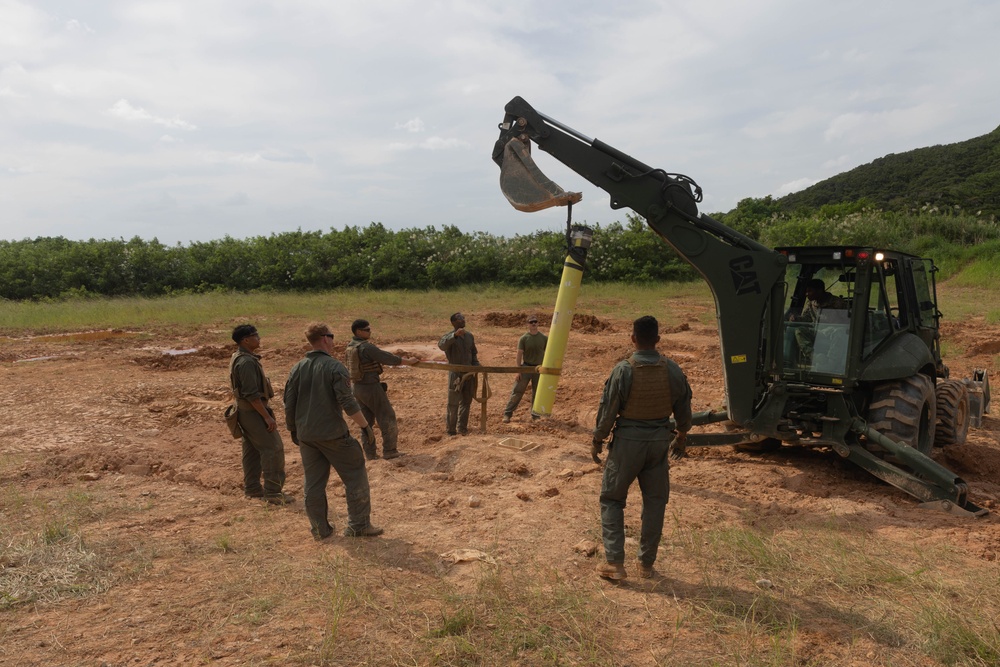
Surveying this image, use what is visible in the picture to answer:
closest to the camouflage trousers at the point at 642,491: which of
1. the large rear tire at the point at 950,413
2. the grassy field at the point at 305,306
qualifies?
the large rear tire at the point at 950,413

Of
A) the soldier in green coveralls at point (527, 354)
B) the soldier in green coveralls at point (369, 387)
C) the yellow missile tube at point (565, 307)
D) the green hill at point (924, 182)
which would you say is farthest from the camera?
the green hill at point (924, 182)

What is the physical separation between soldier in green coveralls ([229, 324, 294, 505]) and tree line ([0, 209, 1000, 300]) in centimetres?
2408

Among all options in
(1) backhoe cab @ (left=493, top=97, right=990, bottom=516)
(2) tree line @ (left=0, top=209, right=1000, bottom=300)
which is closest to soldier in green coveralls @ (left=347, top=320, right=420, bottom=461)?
(1) backhoe cab @ (left=493, top=97, right=990, bottom=516)

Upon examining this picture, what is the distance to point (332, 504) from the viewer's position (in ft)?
21.6

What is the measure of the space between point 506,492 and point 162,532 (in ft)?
9.79

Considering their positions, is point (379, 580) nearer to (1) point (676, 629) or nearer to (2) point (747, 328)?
(1) point (676, 629)

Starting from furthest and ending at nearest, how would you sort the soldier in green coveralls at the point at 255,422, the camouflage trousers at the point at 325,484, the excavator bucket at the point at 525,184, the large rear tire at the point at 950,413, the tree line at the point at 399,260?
the tree line at the point at 399,260 → the large rear tire at the point at 950,413 → the excavator bucket at the point at 525,184 → the soldier in green coveralls at the point at 255,422 → the camouflage trousers at the point at 325,484

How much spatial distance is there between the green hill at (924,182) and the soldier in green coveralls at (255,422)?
4446cm

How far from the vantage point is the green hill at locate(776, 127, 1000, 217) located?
44656 millimetres

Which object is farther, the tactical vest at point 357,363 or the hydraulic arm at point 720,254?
the tactical vest at point 357,363

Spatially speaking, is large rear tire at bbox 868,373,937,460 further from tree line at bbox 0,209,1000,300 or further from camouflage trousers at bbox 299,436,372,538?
tree line at bbox 0,209,1000,300

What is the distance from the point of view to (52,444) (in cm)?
851

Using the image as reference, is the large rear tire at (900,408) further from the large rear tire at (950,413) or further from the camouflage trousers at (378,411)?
the camouflage trousers at (378,411)

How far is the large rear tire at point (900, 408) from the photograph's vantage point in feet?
21.1
